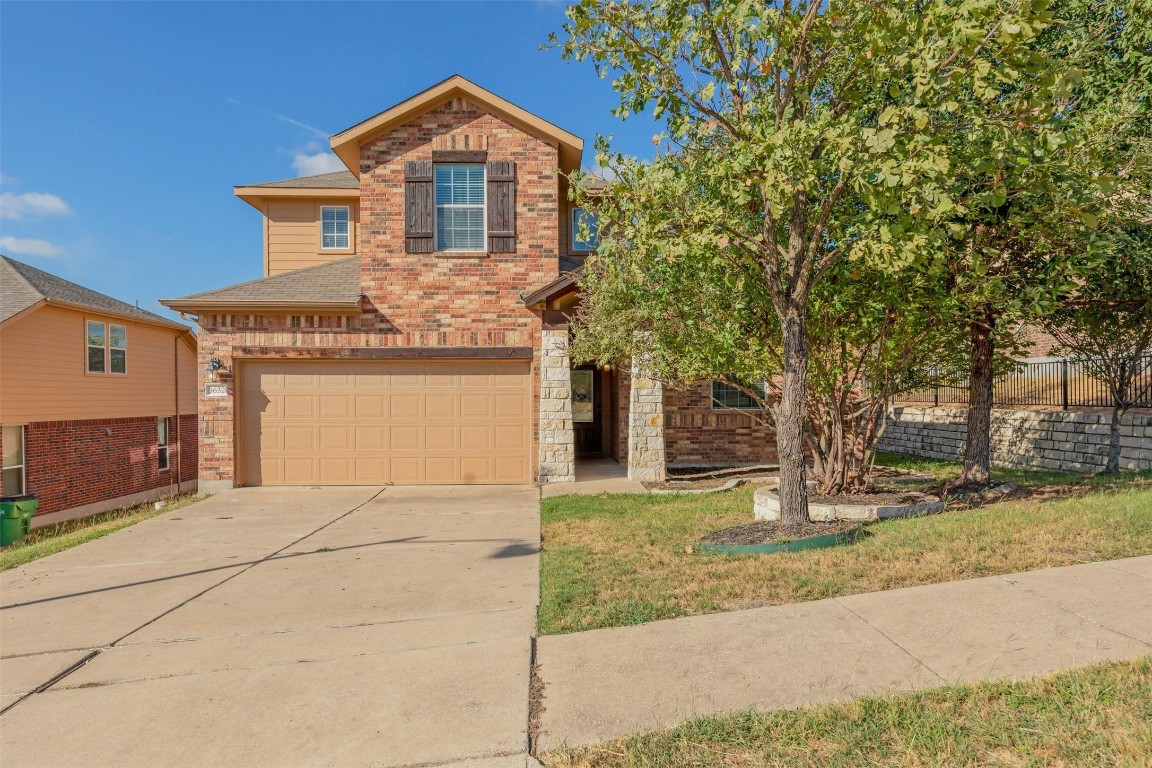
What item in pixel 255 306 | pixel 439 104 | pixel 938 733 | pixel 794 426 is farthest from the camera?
pixel 439 104

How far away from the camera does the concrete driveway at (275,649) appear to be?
3.53 m

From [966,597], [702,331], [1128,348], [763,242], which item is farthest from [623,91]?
[1128,348]

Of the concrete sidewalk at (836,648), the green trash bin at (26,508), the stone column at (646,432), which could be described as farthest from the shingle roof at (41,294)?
the concrete sidewalk at (836,648)

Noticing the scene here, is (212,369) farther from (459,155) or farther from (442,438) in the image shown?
(459,155)

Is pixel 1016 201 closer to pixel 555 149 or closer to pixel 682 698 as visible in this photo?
pixel 682 698

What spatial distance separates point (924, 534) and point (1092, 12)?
23.9ft

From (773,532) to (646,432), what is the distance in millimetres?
5937

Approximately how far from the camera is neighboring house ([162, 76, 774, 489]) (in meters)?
12.7

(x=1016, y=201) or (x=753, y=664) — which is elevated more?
(x=1016, y=201)

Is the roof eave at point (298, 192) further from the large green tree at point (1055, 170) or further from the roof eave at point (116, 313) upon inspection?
the large green tree at point (1055, 170)

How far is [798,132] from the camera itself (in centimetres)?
549

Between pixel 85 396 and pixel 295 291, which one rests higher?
pixel 295 291

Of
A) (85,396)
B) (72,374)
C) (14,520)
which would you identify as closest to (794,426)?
(14,520)

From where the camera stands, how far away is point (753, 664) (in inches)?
158
